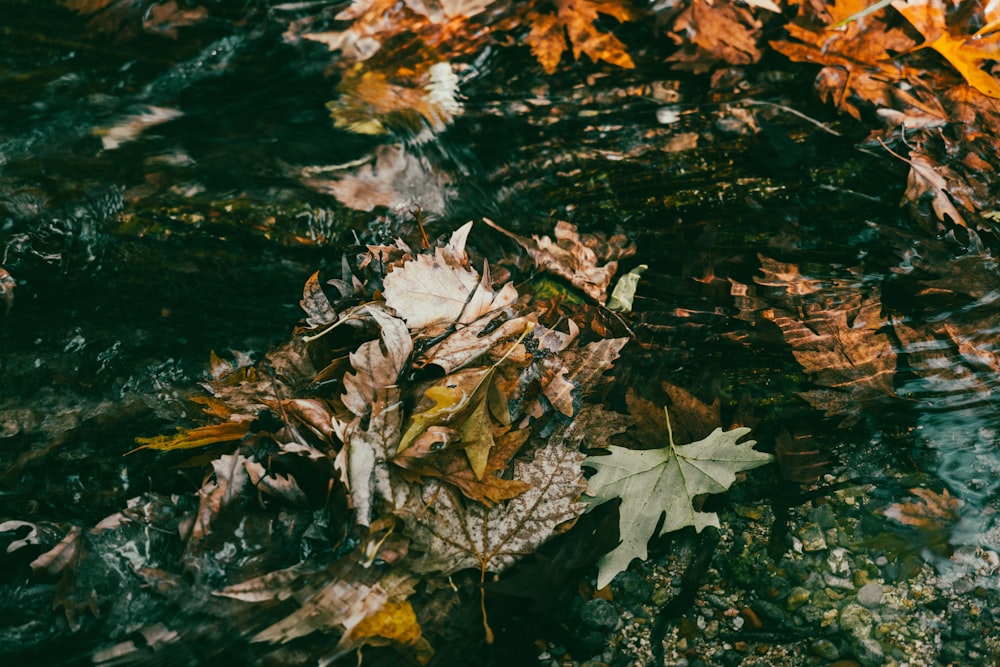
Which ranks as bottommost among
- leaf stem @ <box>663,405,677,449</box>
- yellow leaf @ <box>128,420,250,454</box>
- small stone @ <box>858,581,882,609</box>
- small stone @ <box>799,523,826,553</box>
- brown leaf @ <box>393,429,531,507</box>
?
small stone @ <box>858,581,882,609</box>

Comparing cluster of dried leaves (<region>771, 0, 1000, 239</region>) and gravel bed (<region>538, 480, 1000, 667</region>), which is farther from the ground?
cluster of dried leaves (<region>771, 0, 1000, 239</region>)

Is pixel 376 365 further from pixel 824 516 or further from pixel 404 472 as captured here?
pixel 824 516

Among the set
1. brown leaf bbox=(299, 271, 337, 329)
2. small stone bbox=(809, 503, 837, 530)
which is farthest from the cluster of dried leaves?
brown leaf bbox=(299, 271, 337, 329)

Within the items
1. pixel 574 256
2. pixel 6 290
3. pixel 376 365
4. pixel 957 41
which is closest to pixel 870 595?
pixel 574 256

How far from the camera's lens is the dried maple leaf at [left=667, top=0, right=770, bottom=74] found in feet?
7.36

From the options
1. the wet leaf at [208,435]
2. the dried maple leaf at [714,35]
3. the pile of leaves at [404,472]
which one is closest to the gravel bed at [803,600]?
the pile of leaves at [404,472]

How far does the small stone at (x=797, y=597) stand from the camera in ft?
5.04

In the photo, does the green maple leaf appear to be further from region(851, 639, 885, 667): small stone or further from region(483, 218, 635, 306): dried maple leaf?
region(483, 218, 635, 306): dried maple leaf

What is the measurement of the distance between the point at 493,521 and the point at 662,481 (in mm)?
397

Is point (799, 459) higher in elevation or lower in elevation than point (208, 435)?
lower

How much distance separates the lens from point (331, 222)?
2.09 meters

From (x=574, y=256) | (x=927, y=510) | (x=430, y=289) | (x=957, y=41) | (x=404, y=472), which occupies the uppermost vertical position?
(x=957, y=41)

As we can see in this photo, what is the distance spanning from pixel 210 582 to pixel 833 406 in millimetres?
1512

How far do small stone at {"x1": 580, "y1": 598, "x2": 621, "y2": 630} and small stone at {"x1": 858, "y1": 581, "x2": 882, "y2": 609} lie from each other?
0.55 meters
